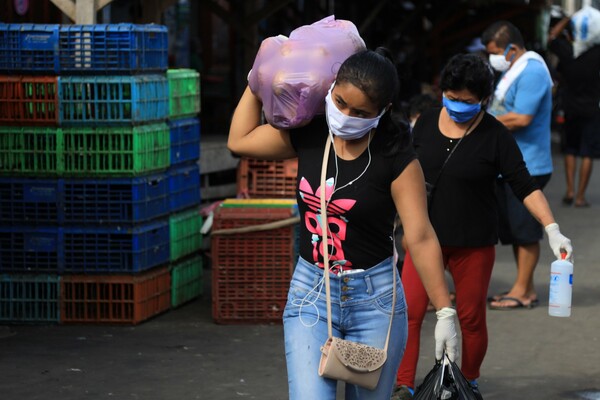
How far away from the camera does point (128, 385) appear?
6645 millimetres

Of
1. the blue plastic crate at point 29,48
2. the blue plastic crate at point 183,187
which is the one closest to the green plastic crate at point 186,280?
the blue plastic crate at point 183,187

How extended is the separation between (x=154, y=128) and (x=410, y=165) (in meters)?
4.03

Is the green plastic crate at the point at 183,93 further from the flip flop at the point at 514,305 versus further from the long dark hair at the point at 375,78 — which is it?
the long dark hair at the point at 375,78

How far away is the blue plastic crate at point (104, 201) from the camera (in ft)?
25.7

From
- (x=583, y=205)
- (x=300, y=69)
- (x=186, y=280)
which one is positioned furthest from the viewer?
(x=583, y=205)

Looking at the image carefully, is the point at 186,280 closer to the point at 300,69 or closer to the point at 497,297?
the point at 497,297

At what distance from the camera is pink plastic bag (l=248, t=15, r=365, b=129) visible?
4.38 metres

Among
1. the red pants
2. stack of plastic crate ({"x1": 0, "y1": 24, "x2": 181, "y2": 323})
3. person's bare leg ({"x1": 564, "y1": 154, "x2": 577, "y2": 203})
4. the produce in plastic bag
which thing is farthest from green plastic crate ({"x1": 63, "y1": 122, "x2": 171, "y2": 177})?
person's bare leg ({"x1": 564, "y1": 154, "x2": 577, "y2": 203})

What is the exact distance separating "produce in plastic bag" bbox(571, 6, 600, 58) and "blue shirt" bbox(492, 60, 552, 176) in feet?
17.2

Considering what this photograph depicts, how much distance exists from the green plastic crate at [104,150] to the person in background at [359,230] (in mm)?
3624

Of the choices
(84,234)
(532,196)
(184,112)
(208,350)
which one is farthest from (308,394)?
(184,112)

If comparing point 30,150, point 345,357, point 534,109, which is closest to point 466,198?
point 345,357

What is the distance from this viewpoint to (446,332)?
14.3 feet

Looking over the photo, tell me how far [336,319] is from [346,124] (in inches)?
26.6
